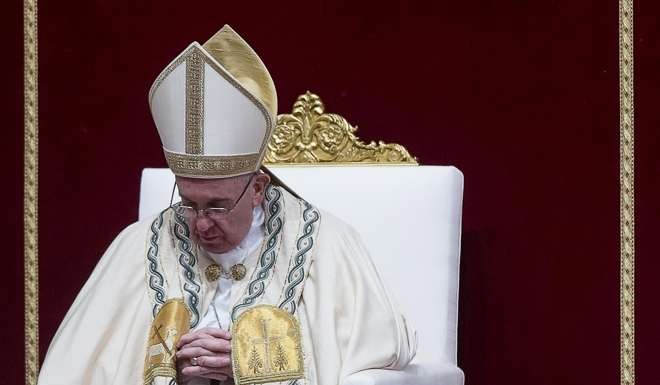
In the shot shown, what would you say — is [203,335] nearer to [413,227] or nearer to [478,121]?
[413,227]

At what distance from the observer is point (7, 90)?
4.67 m

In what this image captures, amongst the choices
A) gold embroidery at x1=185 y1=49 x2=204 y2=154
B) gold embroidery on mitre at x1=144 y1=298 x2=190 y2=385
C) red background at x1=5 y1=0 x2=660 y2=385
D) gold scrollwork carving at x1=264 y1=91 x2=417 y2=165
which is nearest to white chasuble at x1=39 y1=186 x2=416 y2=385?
gold embroidery on mitre at x1=144 y1=298 x2=190 y2=385

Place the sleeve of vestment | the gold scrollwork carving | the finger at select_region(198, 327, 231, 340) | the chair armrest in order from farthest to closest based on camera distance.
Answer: the gold scrollwork carving < the sleeve of vestment < the finger at select_region(198, 327, 231, 340) < the chair armrest

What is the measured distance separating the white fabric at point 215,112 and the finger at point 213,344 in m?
0.41

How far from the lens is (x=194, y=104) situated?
3.47 meters

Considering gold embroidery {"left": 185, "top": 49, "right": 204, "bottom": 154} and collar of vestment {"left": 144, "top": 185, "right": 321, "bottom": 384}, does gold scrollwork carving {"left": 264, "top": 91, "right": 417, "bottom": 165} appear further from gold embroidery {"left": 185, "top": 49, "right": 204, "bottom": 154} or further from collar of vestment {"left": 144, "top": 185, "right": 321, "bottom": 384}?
gold embroidery {"left": 185, "top": 49, "right": 204, "bottom": 154}

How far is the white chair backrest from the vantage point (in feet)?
12.8

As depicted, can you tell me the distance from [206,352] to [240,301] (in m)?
0.19

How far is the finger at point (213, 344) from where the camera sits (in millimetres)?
3400

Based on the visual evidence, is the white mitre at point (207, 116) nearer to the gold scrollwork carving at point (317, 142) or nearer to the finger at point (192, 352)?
the finger at point (192, 352)

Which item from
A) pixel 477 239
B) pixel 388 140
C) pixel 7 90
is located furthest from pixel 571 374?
pixel 7 90

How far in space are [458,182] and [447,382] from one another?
541 mm

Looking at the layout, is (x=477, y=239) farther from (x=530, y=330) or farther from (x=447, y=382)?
(x=447, y=382)

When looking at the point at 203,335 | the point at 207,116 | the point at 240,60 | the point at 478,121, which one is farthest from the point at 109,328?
the point at 478,121
